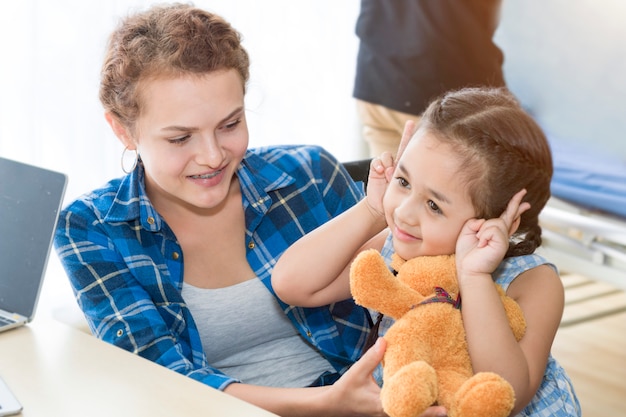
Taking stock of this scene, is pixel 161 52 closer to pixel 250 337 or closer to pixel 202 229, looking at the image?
pixel 202 229

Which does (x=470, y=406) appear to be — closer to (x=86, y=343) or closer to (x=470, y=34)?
(x=86, y=343)

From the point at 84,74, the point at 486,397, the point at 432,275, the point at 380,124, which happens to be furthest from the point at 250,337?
the point at 380,124

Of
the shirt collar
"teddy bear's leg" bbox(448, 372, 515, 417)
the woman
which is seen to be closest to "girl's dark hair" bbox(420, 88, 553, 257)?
"teddy bear's leg" bbox(448, 372, 515, 417)

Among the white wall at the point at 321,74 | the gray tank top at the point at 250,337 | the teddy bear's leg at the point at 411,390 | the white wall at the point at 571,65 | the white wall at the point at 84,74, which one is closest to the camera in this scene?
the teddy bear's leg at the point at 411,390

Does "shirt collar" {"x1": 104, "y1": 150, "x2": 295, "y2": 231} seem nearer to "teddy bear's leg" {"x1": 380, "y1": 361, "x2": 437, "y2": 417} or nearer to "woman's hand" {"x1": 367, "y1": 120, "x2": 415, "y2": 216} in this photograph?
"woman's hand" {"x1": 367, "y1": 120, "x2": 415, "y2": 216}

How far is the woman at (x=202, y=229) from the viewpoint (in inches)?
52.8

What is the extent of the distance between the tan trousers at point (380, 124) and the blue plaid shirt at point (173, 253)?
1.58 m

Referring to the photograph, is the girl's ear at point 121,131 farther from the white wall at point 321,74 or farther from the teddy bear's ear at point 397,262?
the white wall at point 321,74

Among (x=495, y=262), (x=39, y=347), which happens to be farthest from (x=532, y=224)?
(x=39, y=347)

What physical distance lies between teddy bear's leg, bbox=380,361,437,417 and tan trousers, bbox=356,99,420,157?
2243mm

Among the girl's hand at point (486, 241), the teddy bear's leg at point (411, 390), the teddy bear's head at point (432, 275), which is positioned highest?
the girl's hand at point (486, 241)

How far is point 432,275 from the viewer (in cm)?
113

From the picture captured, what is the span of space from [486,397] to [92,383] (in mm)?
496

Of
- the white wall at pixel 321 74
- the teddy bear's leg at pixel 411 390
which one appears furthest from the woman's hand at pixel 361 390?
the white wall at pixel 321 74
